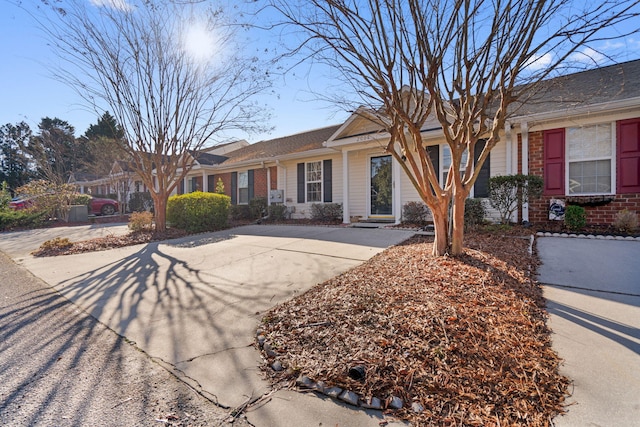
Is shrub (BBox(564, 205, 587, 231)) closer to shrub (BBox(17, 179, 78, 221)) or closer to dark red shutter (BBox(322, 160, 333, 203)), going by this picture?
dark red shutter (BBox(322, 160, 333, 203))

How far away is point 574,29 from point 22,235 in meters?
14.6

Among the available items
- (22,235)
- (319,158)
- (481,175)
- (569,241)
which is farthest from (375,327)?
(22,235)

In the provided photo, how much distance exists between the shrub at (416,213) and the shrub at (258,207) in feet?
20.3

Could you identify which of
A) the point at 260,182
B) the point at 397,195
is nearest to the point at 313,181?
the point at 260,182

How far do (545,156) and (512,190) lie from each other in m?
1.61

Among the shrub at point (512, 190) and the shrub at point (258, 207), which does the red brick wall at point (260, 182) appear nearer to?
the shrub at point (258, 207)

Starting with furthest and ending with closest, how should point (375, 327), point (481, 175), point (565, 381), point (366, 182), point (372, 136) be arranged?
1. point (366, 182)
2. point (372, 136)
3. point (481, 175)
4. point (375, 327)
5. point (565, 381)

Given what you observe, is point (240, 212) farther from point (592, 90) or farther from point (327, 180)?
point (592, 90)

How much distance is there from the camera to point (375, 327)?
2.48 metres

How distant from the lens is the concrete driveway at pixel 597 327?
5.56 feet

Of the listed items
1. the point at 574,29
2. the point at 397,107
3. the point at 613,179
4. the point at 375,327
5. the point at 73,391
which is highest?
the point at 574,29

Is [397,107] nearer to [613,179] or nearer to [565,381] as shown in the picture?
[565,381]

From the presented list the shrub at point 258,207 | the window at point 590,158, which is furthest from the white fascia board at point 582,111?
the shrub at point 258,207

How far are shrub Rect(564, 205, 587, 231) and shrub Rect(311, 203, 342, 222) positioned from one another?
6385mm
